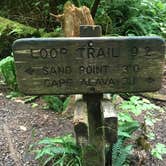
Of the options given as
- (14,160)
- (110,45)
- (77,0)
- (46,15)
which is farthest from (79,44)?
(46,15)

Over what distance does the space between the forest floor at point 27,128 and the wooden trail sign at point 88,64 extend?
1.13m

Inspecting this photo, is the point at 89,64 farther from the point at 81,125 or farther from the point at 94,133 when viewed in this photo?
the point at 94,133

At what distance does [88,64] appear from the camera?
264 centimetres

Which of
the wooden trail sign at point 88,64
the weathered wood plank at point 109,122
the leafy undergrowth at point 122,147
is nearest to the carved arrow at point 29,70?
the wooden trail sign at point 88,64

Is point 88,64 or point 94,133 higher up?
point 88,64

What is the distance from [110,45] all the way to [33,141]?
1.78 metres

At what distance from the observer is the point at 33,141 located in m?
3.98

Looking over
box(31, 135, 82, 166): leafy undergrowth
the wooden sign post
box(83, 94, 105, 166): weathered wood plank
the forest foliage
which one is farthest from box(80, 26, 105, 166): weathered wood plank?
the forest foliage

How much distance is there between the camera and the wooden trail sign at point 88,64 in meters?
2.61

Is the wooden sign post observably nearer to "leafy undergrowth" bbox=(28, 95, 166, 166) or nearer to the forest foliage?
"leafy undergrowth" bbox=(28, 95, 166, 166)

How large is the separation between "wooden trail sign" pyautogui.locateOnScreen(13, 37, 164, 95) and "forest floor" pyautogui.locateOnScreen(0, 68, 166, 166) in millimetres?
1125

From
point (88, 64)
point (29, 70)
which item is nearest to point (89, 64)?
point (88, 64)

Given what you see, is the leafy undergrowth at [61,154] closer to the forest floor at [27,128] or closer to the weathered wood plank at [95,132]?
the forest floor at [27,128]

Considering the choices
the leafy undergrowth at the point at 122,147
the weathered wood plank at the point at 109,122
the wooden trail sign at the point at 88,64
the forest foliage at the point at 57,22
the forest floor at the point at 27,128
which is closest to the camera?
the wooden trail sign at the point at 88,64
